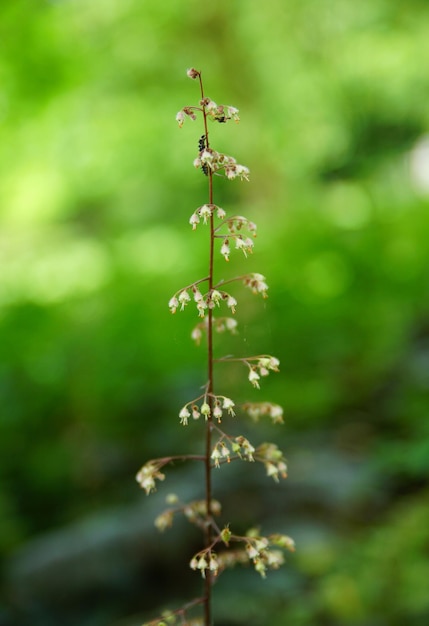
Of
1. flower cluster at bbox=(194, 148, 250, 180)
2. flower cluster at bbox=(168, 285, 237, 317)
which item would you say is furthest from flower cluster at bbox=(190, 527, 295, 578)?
flower cluster at bbox=(194, 148, 250, 180)

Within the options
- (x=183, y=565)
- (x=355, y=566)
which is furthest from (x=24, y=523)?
(x=355, y=566)

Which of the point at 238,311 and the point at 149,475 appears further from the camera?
the point at 238,311

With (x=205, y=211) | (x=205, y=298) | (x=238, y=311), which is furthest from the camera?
(x=238, y=311)

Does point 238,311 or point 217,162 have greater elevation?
point 238,311

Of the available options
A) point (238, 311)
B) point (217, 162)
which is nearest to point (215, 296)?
point (217, 162)

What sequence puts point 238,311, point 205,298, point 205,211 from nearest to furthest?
point 205,211
point 205,298
point 238,311

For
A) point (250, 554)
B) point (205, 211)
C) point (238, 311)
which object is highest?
point (238, 311)

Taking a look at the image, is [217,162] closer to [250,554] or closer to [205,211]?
[205,211]

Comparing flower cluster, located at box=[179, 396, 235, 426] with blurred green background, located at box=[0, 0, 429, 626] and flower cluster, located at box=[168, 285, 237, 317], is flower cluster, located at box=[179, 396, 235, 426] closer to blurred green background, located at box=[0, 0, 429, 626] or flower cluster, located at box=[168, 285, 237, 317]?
flower cluster, located at box=[168, 285, 237, 317]
